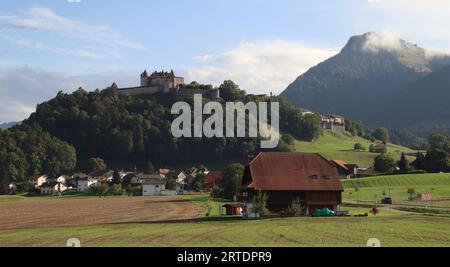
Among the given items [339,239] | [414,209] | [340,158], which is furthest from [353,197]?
[340,158]

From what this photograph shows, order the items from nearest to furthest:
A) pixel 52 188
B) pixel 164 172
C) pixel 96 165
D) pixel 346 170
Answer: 1. pixel 346 170
2. pixel 52 188
3. pixel 164 172
4. pixel 96 165

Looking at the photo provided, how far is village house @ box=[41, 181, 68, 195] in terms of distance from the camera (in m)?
157

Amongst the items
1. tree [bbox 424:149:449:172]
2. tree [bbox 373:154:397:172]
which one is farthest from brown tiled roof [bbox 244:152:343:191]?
tree [bbox 373:154:397:172]

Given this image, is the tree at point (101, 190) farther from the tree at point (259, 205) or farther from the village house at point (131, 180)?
the tree at point (259, 205)

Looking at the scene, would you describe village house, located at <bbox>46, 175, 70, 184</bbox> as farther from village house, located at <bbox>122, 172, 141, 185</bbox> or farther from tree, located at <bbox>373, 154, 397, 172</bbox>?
tree, located at <bbox>373, 154, 397, 172</bbox>

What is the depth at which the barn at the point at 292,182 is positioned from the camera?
66.0 m

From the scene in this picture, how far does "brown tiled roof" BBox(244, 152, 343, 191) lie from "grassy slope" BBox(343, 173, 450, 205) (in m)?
24.3

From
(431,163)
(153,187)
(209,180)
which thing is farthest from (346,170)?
(153,187)

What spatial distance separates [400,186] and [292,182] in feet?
158

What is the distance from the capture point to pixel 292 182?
66812 mm

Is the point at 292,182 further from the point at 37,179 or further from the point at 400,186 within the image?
the point at 37,179
